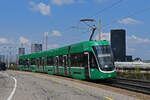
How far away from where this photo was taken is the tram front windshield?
72.8 ft

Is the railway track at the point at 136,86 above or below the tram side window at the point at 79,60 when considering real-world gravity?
below

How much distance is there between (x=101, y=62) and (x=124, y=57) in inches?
3316

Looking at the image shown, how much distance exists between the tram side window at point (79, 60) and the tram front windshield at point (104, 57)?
1.34m

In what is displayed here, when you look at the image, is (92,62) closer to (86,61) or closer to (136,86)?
(86,61)

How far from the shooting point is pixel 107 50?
23.1 meters

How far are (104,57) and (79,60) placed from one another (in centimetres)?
324

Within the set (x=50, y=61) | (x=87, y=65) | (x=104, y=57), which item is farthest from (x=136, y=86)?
(x=50, y=61)

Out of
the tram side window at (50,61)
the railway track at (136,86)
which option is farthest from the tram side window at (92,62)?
the tram side window at (50,61)

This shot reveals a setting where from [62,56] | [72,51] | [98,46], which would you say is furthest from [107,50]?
[62,56]

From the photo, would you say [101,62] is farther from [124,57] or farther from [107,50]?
[124,57]

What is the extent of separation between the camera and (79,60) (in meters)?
25.0

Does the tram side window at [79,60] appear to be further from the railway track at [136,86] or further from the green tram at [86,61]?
the railway track at [136,86]

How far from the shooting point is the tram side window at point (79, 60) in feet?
77.3

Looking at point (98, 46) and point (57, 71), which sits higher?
point (98, 46)
